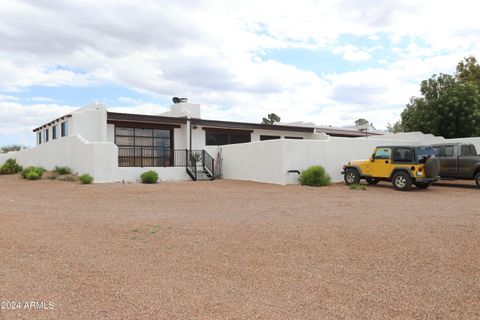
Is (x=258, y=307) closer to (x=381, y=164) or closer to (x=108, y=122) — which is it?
(x=381, y=164)

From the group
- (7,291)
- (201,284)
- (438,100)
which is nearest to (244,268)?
(201,284)

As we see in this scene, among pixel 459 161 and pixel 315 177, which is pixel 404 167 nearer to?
pixel 459 161

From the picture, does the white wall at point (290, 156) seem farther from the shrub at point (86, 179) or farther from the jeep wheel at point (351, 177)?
the shrub at point (86, 179)

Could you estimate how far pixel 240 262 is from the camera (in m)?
5.66

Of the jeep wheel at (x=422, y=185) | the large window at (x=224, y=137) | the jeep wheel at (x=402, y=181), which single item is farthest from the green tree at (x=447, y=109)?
Answer: the large window at (x=224, y=137)

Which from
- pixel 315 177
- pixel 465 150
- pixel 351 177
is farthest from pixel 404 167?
pixel 465 150

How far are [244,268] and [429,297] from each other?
86.7 inches

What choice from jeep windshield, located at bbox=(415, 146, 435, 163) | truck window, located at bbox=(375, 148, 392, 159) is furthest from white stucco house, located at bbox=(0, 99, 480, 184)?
jeep windshield, located at bbox=(415, 146, 435, 163)

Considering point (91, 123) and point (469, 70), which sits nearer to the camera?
point (91, 123)

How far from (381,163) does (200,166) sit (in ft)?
32.9

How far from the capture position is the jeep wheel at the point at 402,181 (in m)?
15.4

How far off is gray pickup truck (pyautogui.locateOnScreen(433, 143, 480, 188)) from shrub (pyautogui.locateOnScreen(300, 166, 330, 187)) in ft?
16.7

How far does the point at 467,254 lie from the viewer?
19.7 feet

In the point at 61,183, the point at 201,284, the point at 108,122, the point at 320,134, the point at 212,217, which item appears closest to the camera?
the point at 201,284
